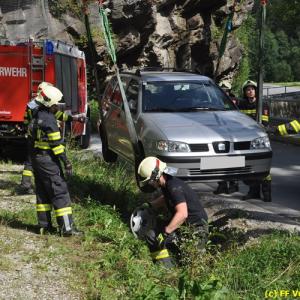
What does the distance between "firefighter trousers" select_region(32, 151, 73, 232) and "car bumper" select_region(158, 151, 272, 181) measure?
5.05ft

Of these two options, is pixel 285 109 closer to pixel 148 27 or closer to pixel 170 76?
pixel 148 27

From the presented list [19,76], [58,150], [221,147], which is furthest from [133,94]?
[19,76]

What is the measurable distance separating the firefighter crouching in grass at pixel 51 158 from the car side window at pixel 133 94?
94.6 inches

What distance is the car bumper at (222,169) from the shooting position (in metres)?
7.40

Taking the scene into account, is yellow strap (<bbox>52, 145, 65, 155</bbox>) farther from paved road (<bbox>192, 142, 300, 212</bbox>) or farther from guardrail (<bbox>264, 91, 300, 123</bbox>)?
guardrail (<bbox>264, 91, 300, 123</bbox>)

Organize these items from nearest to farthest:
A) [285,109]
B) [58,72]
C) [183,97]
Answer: [183,97]
[58,72]
[285,109]

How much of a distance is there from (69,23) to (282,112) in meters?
9.42

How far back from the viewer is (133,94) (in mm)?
9242

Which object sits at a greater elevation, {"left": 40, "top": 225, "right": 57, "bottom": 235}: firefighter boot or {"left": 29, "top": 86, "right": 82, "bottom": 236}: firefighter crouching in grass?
{"left": 29, "top": 86, "right": 82, "bottom": 236}: firefighter crouching in grass

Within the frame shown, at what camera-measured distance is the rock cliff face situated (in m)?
21.6

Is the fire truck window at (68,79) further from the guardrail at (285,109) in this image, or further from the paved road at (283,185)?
the guardrail at (285,109)

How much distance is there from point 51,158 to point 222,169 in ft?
7.85

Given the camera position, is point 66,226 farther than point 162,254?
Yes

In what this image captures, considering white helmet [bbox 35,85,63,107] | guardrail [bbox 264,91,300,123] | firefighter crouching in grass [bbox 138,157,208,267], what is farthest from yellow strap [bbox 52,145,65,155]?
guardrail [bbox 264,91,300,123]
